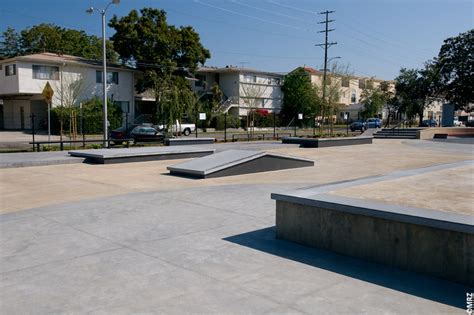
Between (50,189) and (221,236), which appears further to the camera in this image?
(50,189)

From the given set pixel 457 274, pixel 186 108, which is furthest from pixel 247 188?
pixel 186 108

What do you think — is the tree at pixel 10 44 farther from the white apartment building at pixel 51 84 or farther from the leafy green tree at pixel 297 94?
the leafy green tree at pixel 297 94

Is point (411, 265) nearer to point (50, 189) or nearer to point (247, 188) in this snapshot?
point (247, 188)

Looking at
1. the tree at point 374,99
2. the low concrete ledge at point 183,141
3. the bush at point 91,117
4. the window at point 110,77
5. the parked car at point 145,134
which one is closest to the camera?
the low concrete ledge at point 183,141

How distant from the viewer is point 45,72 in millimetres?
43750

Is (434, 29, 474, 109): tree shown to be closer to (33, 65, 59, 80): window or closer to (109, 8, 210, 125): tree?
(109, 8, 210, 125): tree

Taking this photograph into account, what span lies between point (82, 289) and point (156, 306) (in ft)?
3.08

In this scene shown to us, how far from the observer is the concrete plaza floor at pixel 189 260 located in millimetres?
4293

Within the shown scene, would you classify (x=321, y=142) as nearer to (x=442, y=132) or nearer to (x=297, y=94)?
(x=442, y=132)

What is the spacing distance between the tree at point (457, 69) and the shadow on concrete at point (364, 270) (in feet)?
197

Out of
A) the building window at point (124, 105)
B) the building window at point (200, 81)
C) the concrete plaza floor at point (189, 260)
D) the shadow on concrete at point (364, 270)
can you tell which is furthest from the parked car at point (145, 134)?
the building window at point (200, 81)

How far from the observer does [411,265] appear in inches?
204

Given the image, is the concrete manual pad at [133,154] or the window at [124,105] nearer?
the concrete manual pad at [133,154]

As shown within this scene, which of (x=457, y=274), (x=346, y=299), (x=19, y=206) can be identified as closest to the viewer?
(x=346, y=299)
